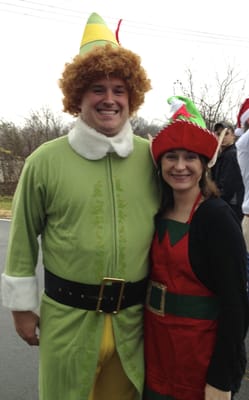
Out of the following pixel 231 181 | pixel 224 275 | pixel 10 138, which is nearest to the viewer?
pixel 224 275

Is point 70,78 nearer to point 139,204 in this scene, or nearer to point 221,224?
point 139,204

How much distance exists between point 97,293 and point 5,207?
11.4 m

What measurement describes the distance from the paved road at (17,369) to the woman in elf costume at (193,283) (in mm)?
1229

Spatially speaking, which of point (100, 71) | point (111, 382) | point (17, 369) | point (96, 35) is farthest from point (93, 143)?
point (17, 369)

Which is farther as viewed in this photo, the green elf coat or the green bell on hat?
the green bell on hat

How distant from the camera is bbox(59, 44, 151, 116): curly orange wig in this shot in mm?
1878

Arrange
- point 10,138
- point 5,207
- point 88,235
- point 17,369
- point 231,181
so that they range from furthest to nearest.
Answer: point 10,138 → point 5,207 → point 231,181 → point 17,369 → point 88,235

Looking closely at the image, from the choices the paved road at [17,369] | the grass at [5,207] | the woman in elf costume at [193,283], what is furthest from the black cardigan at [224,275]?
the grass at [5,207]

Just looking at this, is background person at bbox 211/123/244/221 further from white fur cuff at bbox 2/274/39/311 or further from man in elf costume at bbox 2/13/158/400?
white fur cuff at bbox 2/274/39/311

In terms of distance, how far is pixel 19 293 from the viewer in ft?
6.31

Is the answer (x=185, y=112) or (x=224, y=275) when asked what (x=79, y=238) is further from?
(x=185, y=112)

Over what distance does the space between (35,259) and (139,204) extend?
54 centimetres

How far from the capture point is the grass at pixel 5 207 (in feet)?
36.7

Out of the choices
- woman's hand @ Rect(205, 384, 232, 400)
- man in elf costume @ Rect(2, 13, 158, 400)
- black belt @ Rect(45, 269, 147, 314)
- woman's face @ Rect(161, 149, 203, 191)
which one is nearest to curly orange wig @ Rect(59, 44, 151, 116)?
man in elf costume @ Rect(2, 13, 158, 400)
